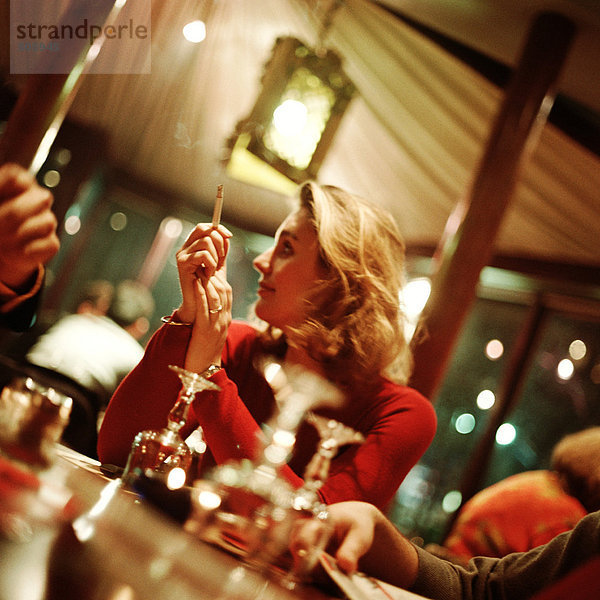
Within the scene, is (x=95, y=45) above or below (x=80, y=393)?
above

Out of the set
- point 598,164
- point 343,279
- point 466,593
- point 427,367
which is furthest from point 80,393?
point 598,164

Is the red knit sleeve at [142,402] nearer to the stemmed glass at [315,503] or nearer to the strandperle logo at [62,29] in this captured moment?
the stemmed glass at [315,503]

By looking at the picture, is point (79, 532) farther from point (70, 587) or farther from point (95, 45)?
point (95, 45)

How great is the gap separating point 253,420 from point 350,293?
557 millimetres

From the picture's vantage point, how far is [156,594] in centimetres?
58

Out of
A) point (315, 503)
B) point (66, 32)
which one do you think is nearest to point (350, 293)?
point (315, 503)

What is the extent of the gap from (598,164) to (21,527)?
3.43 m

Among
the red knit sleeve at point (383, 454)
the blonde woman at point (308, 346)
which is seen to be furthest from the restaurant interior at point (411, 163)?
the red knit sleeve at point (383, 454)

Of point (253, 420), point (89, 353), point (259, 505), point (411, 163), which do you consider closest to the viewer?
point (259, 505)

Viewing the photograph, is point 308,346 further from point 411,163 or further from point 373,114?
point 411,163

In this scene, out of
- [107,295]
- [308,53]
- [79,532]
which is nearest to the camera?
[79,532]

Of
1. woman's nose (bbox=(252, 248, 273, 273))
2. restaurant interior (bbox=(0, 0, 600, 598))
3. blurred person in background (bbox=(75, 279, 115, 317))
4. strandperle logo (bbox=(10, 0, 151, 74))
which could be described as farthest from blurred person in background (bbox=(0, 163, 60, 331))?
blurred person in background (bbox=(75, 279, 115, 317))

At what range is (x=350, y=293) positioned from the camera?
68.3 inches

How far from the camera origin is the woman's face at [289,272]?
5.24ft
